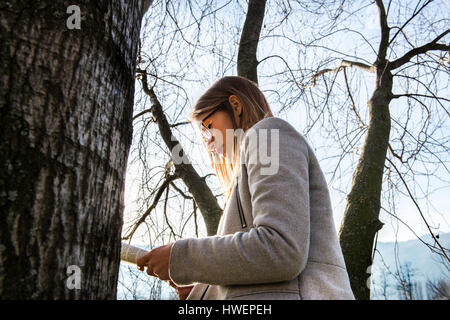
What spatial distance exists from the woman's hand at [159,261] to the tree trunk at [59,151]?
0.14 m

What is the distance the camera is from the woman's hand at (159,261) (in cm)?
107

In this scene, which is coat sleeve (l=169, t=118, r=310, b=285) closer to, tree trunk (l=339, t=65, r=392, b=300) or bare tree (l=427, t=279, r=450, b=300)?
tree trunk (l=339, t=65, r=392, b=300)

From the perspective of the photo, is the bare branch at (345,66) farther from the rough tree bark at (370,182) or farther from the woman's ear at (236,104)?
the woman's ear at (236,104)

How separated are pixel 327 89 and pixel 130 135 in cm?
347

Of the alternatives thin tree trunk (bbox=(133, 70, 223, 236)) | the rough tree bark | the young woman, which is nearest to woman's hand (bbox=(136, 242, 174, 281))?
the young woman

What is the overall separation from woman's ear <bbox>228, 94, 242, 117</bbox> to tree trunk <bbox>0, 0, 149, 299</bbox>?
1.85 ft

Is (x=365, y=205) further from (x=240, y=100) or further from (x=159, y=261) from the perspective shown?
(x=159, y=261)

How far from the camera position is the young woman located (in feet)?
3.13

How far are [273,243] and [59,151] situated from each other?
0.58 m

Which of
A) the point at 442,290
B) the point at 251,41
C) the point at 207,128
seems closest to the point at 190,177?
the point at 251,41

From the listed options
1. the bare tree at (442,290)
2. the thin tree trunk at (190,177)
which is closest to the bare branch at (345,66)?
the thin tree trunk at (190,177)
